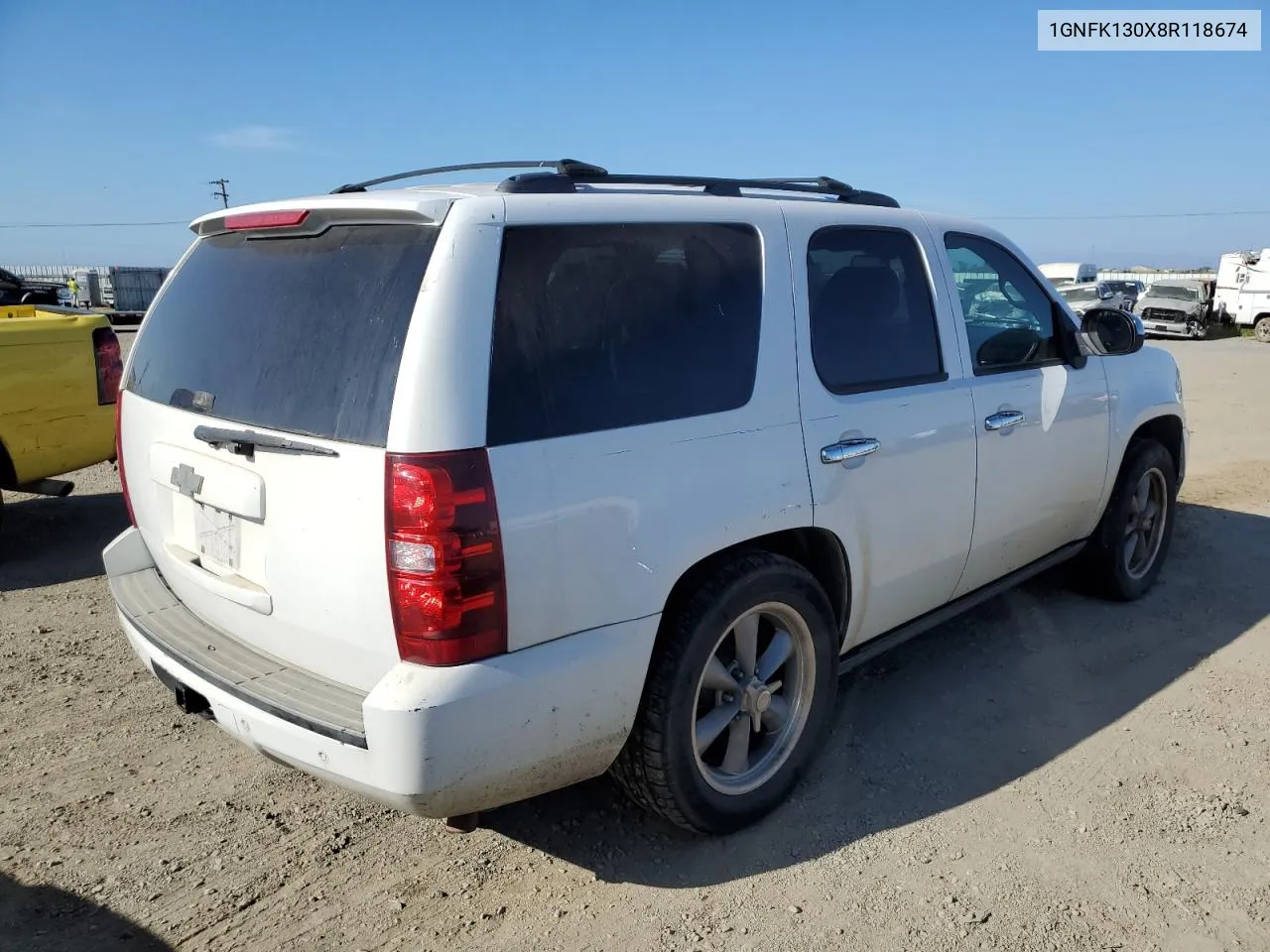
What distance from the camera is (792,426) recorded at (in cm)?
298

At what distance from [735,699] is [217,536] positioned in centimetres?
162

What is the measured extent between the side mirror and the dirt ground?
1372mm

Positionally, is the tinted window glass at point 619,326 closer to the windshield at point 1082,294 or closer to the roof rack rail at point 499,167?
the roof rack rail at point 499,167

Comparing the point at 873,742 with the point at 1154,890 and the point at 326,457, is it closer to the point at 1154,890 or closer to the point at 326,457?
the point at 1154,890

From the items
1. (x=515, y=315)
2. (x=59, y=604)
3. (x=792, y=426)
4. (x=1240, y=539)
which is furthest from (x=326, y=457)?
(x=1240, y=539)

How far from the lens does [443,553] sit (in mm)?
2236

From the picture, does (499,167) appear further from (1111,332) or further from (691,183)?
(1111,332)

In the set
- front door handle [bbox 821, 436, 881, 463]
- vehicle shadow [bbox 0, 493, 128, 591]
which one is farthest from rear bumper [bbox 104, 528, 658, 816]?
vehicle shadow [bbox 0, 493, 128, 591]

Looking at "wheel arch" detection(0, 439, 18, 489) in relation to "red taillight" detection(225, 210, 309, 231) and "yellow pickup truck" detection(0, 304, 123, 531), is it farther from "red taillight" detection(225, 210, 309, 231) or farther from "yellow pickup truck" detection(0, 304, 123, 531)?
"red taillight" detection(225, 210, 309, 231)

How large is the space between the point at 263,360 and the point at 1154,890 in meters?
2.92

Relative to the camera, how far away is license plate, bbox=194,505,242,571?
2.71 meters

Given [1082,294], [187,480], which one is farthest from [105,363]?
[1082,294]

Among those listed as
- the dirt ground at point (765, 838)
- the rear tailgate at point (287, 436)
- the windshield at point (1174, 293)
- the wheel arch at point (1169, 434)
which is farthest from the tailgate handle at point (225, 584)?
the windshield at point (1174, 293)

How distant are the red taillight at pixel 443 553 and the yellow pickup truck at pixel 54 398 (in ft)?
14.6
